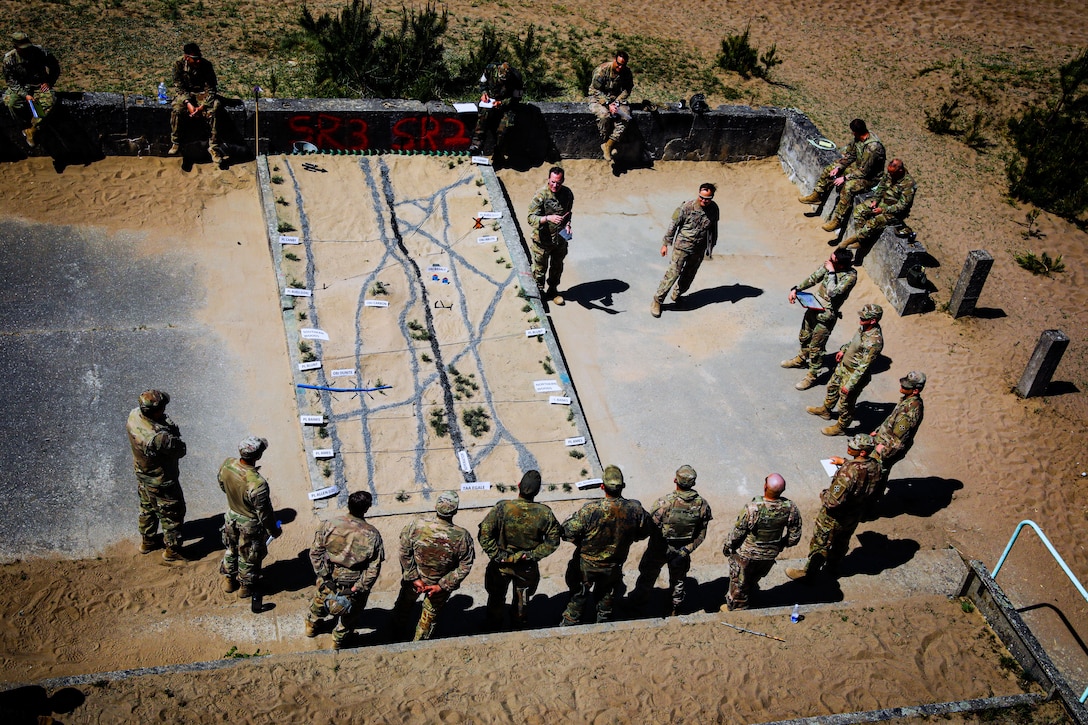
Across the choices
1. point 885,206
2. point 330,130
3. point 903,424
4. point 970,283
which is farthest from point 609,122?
point 903,424

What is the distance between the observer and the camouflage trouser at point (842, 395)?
11.5 m

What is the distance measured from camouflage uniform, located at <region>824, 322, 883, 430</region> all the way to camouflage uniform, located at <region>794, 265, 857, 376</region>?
51 cm

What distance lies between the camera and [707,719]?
8.14 metres

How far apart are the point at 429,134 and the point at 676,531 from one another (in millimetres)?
8786

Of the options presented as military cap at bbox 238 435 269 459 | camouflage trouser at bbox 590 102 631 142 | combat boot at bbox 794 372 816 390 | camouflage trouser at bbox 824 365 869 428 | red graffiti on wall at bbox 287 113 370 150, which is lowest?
combat boot at bbox 794 372 816 390

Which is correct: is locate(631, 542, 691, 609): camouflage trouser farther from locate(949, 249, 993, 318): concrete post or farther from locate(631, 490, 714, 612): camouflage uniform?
locate(949, 249, 993, 318): concrete post

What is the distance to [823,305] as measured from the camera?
1204cm

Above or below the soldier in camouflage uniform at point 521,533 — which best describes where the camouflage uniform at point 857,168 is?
above

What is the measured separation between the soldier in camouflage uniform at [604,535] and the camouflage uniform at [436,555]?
951 millimetres

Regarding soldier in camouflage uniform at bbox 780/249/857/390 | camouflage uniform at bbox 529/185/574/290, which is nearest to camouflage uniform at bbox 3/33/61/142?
camouflage uniform at bbox 529/185/574/290

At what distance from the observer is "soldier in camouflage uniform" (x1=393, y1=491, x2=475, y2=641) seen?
26.5 ft

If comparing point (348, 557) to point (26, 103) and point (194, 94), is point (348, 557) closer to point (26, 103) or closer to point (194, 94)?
point (194, 94)

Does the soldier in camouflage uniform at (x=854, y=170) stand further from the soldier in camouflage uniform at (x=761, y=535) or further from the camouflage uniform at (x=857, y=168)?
the soldier in camouflage uniform at (x=761, y=535)

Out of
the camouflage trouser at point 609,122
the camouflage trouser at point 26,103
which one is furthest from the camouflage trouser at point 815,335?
the camouflage trouser at point 26,103
